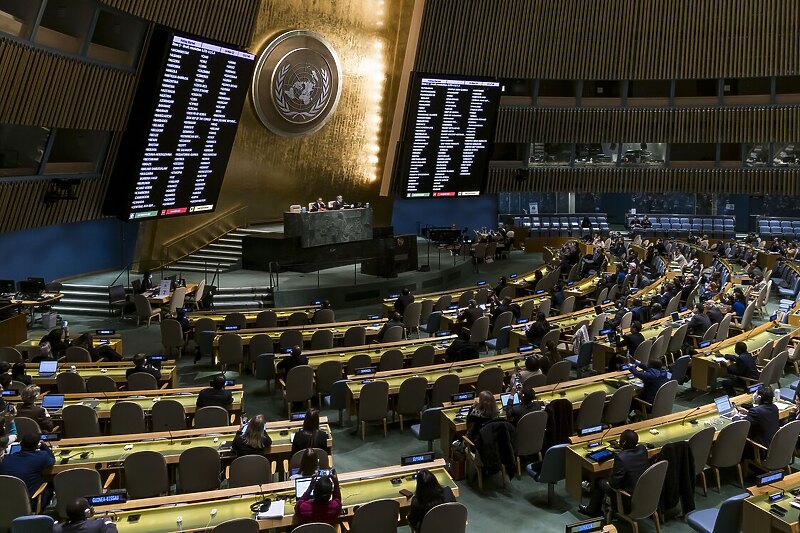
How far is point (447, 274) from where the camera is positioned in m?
22.4

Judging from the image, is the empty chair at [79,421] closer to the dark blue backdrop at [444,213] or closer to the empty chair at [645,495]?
the empty chair at [645,495]

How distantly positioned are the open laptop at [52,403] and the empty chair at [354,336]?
5344mm

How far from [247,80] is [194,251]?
620 centimetres

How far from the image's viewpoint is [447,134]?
23562mm

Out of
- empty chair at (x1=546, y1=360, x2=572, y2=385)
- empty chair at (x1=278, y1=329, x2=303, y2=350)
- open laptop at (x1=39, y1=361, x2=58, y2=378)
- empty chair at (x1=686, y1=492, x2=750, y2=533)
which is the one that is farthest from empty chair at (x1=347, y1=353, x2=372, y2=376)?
empty chair at (x1=686, y1=492, x2=750, y2=533)

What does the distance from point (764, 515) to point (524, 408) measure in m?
2.89

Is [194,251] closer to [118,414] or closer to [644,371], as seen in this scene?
[118,414]

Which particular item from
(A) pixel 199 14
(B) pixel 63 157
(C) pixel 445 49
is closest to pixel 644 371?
(A) pixel 199 14

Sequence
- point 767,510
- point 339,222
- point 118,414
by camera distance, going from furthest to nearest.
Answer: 1. point 339,222
2. point 118,414
3. point 767,510

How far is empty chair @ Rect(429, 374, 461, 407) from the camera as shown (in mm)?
10062

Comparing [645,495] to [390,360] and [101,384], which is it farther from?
[101,384]

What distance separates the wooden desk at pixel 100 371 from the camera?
34.1ft

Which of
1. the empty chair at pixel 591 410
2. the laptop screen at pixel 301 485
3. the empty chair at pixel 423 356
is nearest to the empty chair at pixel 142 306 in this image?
the empty chair at pixel 423 356

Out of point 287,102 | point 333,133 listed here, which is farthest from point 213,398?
point 333,133
